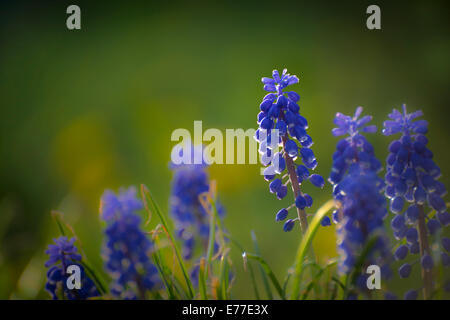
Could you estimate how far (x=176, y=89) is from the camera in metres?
7.08

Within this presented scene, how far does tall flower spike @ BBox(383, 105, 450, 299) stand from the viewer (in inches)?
76.4

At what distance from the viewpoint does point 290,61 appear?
6348mm

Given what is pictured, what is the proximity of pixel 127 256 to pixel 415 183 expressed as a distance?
1389 millimetres

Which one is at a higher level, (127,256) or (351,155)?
(351,155)

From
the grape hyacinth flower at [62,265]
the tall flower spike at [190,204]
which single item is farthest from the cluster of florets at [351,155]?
→ the grape hyacinth flower at [62,265]

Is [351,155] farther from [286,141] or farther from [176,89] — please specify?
[176,89]

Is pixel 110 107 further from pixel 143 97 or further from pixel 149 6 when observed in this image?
pixel 149 6

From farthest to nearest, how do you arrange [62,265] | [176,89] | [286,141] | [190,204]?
[176,89] → [190,204] → [62,265] → [286,141]

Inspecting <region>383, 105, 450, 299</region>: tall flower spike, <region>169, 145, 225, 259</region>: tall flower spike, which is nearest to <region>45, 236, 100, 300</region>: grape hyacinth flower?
<region>169, 145, 225, 259</region>: tall flower spike

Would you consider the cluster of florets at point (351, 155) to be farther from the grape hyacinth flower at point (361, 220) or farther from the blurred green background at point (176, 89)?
the blurred green background at point (176, 89)

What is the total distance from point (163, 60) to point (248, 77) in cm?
148

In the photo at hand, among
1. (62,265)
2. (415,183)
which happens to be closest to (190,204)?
(62,265)

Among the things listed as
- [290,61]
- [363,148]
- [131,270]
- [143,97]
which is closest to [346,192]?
[363,148]

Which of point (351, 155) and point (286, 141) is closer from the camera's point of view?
point (351, 155)
